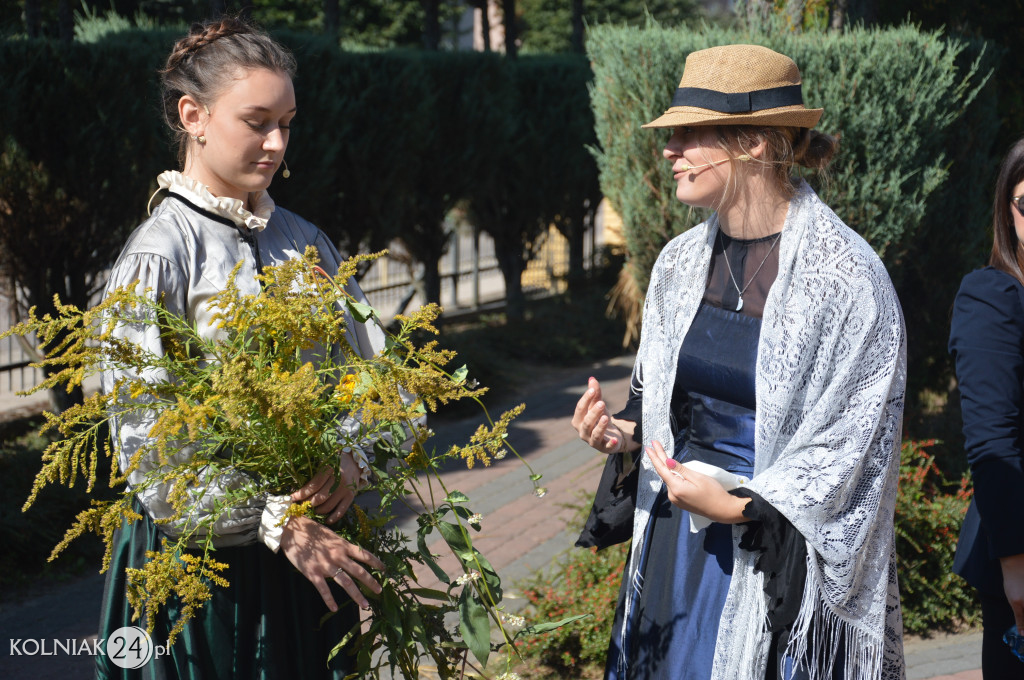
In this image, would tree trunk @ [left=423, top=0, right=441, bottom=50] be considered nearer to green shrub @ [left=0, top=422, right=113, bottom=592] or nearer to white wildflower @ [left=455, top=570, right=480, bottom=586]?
green shrub @ [left=0, top=422, right=113, bottom=592]

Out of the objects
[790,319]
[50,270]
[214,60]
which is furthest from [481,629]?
[50,270]

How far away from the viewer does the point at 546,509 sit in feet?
18.3

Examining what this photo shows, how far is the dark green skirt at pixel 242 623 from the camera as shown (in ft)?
6.30

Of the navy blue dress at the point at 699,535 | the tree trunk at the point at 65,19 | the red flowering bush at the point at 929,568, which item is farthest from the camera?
the tree trunk at the point at 65,19

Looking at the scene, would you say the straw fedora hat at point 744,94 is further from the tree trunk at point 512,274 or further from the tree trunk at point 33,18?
the tree trunk at point 512,274

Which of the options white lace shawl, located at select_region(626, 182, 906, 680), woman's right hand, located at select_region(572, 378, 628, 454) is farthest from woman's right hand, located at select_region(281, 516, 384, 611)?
white lace shawl, located at select_region(626, 182, 906, 680)

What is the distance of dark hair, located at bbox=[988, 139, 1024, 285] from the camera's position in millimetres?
2365

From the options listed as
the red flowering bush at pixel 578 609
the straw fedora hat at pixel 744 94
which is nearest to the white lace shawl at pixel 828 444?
the straw fedora hat at pixel 744 94

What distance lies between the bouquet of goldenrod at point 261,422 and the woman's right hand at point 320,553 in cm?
7

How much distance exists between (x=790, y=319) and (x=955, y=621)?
2721 mm

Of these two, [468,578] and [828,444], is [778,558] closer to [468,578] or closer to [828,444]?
[828,444]

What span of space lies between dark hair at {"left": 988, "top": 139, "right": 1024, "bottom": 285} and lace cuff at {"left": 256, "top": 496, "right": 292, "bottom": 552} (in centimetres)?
182

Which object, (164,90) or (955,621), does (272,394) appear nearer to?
(164,90)

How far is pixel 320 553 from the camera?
5.89ft
